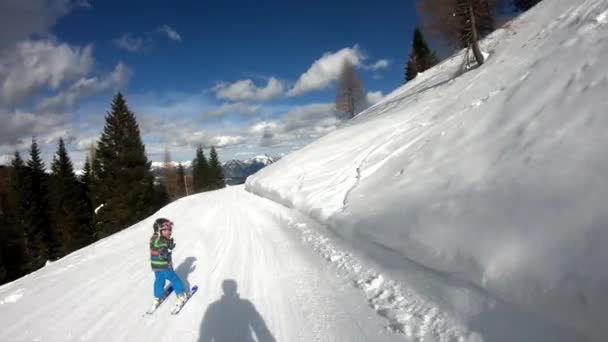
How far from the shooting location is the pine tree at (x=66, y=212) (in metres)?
31.8

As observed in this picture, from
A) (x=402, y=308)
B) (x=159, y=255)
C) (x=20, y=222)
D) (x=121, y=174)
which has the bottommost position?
(x=402, y=308)

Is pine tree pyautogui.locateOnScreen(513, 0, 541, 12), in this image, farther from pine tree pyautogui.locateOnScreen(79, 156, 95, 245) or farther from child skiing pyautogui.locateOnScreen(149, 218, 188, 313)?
pine tree pyautogui.locateOnScreen(79, 156, 95, 245)

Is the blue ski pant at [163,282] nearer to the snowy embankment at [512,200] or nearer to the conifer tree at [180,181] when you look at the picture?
the snowy embankment at [512,200]

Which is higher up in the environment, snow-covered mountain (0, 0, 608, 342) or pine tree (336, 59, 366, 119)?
pine tree (336, 59, 366, 119)

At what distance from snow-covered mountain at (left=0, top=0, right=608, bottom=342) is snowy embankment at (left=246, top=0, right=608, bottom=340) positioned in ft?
0.07

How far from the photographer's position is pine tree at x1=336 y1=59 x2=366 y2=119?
41781 millimetres

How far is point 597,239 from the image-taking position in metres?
3.05

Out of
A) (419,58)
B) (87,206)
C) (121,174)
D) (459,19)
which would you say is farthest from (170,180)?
(459,19)

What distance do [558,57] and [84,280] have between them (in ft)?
43.1

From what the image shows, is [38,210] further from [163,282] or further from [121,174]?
[163,282]

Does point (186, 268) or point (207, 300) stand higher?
point (186, 268)

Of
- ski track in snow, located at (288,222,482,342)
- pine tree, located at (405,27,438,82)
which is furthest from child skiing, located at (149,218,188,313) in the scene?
pine tree, located at (405,27,438,82)

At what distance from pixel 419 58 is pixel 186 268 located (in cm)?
4571

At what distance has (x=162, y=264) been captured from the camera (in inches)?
221
